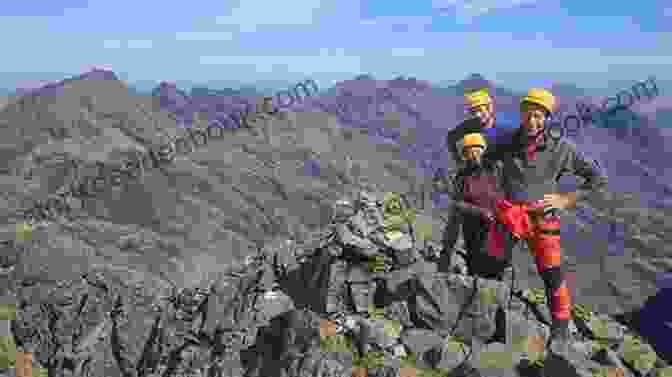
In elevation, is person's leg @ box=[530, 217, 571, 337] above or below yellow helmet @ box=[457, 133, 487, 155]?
below

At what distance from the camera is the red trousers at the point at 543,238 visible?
11.3 meters

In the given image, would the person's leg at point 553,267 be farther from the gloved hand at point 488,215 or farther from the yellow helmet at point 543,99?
the yellow helmet at point 543,99

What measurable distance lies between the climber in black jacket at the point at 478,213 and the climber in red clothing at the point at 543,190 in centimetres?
59

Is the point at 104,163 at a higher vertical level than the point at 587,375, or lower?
lower

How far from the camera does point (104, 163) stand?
102 meters

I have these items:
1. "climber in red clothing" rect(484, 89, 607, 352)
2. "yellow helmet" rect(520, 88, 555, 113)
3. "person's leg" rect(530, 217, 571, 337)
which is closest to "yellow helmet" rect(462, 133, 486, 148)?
"climber in red clothing" rect(484, 89, 607, 352)

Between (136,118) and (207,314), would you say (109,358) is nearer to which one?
(207,314)

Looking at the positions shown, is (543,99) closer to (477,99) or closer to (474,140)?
(474,140)

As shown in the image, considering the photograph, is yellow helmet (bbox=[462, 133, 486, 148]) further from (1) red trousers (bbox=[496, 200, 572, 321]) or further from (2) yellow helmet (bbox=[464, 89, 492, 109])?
(1) red trousers (bbox=[496, 200, 572, 321])

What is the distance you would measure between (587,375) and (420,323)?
14.2ft

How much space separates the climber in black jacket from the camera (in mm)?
12477

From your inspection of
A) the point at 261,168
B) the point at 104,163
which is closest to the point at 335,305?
the point at 104,163

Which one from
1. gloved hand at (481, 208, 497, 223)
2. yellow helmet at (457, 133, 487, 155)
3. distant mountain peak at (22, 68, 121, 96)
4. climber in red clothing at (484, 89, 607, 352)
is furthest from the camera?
distant mountain peak at (22, 68, 121, 96)

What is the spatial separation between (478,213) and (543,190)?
1.74 m
